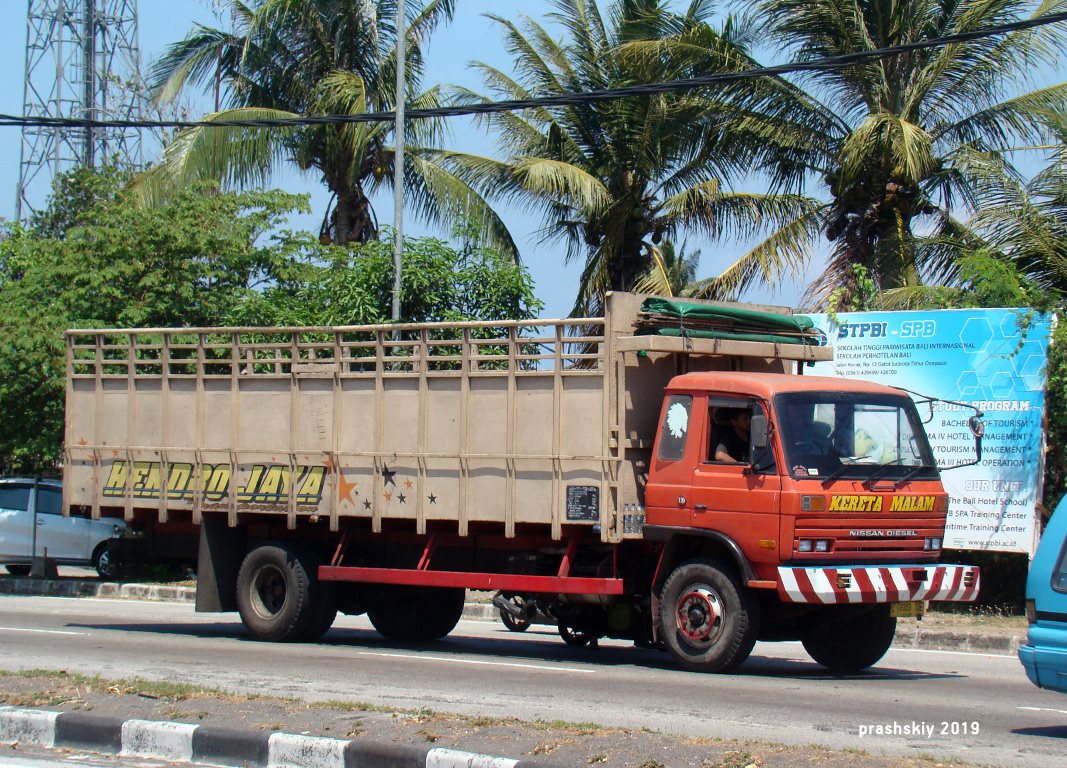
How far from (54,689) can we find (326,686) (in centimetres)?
186

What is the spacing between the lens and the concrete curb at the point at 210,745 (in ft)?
20.0

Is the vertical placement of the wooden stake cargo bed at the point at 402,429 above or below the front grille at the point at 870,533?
above

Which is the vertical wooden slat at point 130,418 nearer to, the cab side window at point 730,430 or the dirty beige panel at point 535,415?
the dirty beige panel at point 535,415

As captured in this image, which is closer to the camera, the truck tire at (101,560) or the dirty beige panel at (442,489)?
the dirty beige panel at (442,489)

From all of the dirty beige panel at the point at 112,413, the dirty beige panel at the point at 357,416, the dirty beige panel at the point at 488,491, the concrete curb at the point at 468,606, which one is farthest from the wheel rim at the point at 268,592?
the concrete curb at the point at 468,606

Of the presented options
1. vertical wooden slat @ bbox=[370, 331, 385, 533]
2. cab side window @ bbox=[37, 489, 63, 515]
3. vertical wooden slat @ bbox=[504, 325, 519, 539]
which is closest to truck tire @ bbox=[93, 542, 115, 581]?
cab side window @ bbox=[37, 489, 63, 515]

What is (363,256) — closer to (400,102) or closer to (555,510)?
(400,102)

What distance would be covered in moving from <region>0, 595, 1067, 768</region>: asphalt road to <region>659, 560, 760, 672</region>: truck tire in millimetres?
180

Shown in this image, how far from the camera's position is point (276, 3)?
77.9 feet

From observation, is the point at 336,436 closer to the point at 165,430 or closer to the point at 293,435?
the point at 293,435

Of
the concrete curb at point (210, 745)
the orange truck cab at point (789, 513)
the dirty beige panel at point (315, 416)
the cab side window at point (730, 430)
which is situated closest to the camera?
the concrete curb at point (210, 745)

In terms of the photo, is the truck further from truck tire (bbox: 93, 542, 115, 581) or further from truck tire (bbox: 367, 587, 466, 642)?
truck tire (bbox: 93, 542, 115, 581)

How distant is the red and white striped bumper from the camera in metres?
8.89

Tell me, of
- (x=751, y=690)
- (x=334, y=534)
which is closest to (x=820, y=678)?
(x=751, y=690)
